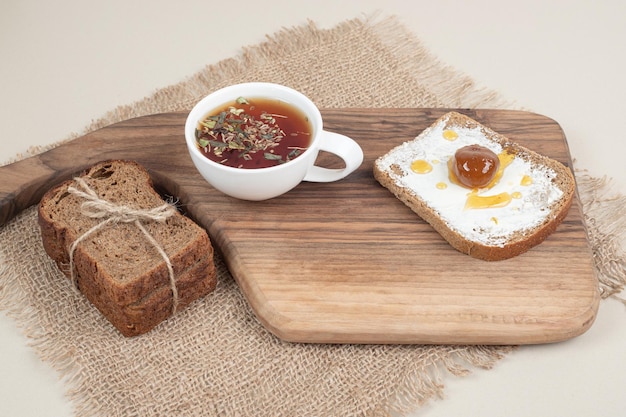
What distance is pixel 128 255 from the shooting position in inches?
139

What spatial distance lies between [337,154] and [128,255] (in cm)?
111

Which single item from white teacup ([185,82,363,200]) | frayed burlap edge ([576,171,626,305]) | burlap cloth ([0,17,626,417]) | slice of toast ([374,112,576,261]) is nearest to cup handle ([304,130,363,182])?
white teacup ([185,82,363,200])

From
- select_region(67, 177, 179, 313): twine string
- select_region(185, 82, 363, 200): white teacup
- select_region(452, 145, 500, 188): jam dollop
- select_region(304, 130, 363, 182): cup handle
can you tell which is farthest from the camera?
select_region(304, 130, 363, 182): cup handle

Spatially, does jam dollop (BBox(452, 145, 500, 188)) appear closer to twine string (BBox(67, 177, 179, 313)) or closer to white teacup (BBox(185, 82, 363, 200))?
white teacup (BBox(185, 82, 363, 200))

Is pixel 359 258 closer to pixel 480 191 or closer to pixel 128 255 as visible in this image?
pixel 480 191

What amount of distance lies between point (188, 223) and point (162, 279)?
31 centimetres

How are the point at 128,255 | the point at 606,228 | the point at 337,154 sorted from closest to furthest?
the point at 128,255 < the point at 337,154 < the point at 606,228

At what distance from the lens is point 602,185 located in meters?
4.41

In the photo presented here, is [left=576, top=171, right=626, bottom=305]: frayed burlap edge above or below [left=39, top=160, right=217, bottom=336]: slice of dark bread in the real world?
above

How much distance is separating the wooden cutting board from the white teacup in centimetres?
12

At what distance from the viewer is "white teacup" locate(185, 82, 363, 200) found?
146 inches

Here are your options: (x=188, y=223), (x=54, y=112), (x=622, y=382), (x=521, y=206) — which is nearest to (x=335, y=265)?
(x=188, y=223)

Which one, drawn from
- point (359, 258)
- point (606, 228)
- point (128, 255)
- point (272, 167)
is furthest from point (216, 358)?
point (606, 228)

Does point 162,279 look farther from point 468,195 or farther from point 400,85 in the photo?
point 400,85
